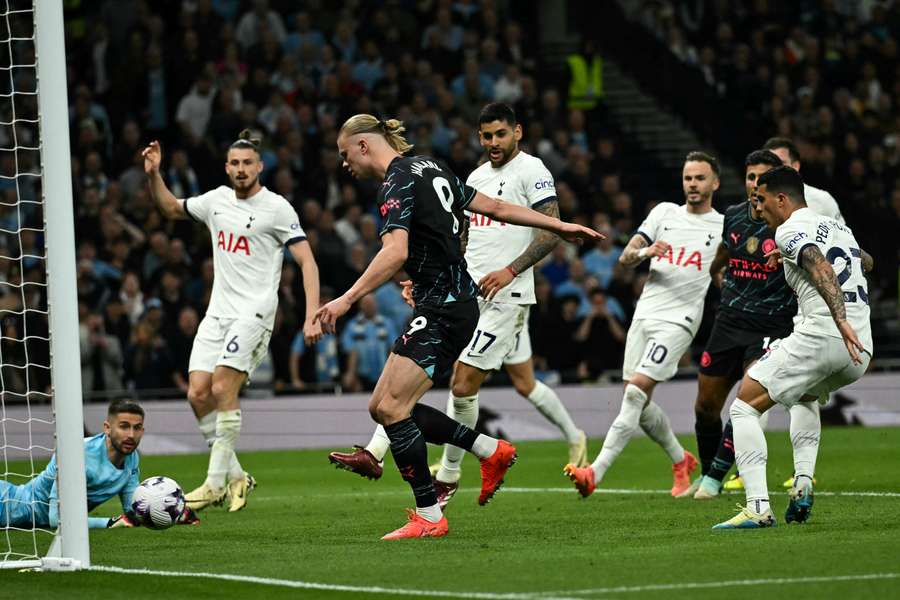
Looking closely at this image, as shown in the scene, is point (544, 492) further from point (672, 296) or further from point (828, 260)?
point (828, 260)

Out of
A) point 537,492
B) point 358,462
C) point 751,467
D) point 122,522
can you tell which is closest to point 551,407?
point 537,492

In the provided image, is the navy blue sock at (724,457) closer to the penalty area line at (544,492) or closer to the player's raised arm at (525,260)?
the penalty area line at (544,492)

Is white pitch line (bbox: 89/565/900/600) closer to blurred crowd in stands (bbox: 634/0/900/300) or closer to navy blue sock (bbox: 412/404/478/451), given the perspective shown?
navy blue sock (bbox: 412/404/478/451)

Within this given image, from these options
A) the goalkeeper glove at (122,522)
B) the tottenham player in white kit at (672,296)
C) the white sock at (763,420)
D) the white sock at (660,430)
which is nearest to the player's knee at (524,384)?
the tottenham player in white kit at (672,296)

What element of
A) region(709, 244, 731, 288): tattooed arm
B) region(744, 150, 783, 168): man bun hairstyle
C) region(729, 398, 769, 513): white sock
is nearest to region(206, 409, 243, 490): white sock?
region(709, 244, 731, 288): tattooed arm

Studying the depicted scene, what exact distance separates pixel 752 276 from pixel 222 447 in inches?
162

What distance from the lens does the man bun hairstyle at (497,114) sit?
11.6 m

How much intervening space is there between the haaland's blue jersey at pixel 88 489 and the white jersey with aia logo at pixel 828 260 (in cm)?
437

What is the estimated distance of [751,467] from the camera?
940 cm

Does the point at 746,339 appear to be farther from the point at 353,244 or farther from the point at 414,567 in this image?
the point at 353,244

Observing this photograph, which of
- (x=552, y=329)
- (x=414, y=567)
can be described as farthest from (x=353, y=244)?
(x=414, y=567)

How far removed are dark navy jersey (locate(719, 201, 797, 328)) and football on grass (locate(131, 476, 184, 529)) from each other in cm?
437

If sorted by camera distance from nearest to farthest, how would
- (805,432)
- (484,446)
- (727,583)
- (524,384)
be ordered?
(727,583) < (484,446) < (805,432) < (524,384)

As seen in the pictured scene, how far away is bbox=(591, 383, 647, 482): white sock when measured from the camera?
1161cm
